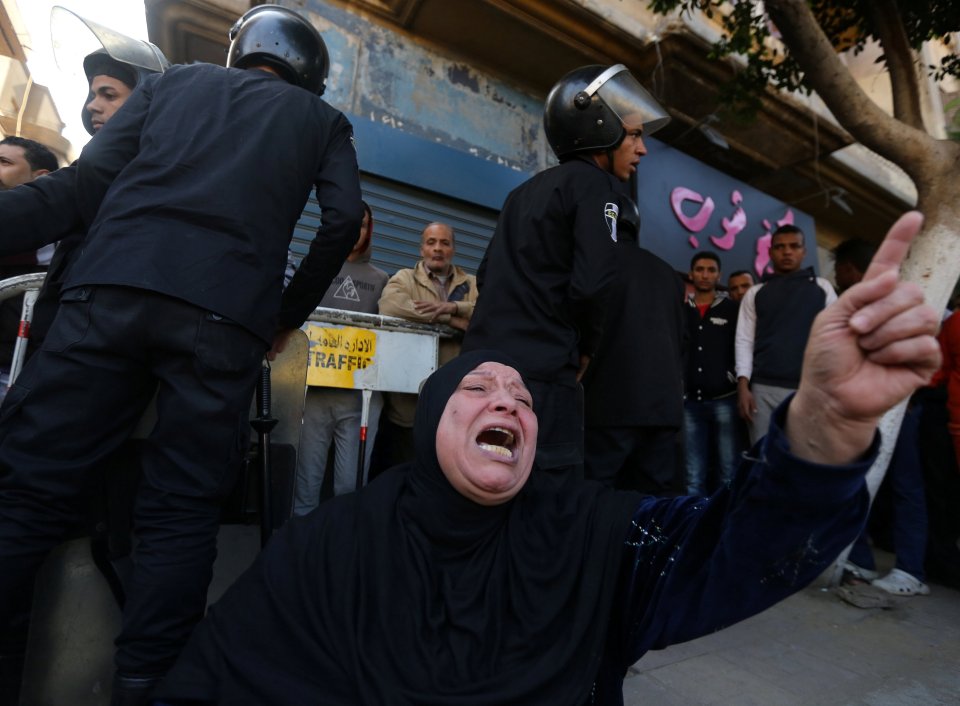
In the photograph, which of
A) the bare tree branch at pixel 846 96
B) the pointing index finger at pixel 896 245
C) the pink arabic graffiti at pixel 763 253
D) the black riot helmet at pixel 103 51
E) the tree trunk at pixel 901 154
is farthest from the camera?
the pink arabic graffiti at pixel 763 253

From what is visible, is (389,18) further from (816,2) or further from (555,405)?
(555,405)

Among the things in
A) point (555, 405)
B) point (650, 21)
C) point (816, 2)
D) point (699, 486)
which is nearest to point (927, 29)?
point (816, 2)

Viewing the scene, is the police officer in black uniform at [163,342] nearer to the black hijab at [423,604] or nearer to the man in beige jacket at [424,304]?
the black hijab at [423,604]

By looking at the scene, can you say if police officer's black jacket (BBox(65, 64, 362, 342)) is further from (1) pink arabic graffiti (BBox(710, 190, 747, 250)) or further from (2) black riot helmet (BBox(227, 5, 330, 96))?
(1) pink arabic graffiti (BBox(710, 190, 747, 250))

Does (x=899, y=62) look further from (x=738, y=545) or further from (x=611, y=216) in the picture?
(x=738, y=545)

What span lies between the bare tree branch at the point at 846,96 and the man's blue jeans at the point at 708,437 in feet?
6.36

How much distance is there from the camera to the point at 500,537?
1415 millimetres

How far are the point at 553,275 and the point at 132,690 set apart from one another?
193 centimetres

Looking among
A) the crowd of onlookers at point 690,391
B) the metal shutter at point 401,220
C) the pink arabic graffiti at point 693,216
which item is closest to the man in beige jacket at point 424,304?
the crowd of onlookers at point 690,391

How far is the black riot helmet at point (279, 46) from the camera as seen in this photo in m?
2.27

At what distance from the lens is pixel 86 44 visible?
2.80 metres

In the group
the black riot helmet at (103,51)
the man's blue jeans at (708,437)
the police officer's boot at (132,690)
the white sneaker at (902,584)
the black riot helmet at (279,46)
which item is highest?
the black riot helmet at (103,51)

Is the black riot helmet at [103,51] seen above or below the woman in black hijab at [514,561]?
above

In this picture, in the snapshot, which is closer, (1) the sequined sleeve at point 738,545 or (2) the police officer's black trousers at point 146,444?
(1) the sequined sleeve at point 738,545
